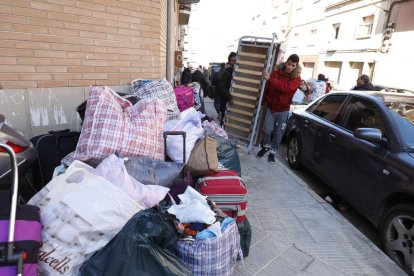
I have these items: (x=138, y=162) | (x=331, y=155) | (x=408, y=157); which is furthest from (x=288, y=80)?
(x=138, y=162)

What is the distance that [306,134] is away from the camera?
15.2 ft

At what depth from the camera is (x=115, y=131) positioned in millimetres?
2477

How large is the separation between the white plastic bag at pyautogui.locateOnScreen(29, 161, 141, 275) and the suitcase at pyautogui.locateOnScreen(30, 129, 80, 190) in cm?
112

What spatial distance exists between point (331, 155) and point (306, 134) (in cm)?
87

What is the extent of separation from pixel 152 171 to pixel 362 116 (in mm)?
2782

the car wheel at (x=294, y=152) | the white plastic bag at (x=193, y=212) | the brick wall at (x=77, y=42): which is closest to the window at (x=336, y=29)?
the car wheel at (x=294, y=152)

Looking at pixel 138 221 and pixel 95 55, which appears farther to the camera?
pixel 95 55

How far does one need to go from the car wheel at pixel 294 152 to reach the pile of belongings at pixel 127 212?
2.67m

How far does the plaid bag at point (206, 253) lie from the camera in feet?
5.76

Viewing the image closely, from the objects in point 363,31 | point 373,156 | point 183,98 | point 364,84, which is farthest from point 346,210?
point 363,31

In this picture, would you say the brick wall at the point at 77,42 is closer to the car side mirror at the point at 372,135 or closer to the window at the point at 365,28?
the car side mirror at the point at 372,135

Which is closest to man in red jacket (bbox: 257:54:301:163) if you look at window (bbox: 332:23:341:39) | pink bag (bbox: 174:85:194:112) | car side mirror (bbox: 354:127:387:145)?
pink bag (bbox: 174:85:194:112)

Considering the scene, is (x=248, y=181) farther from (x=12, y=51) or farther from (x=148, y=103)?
(x=12, y=51)

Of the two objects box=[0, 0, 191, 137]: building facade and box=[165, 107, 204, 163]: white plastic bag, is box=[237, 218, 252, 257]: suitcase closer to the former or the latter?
box=[165, 107, 204, 163]: white plastic bag
